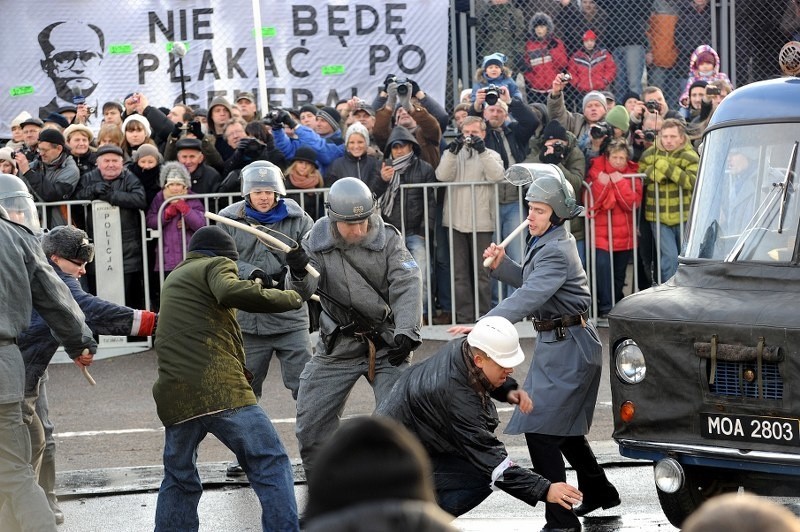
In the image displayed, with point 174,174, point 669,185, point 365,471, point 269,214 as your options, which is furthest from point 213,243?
point 669,185

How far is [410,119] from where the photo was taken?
1322 cm

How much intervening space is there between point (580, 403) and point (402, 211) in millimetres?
5204

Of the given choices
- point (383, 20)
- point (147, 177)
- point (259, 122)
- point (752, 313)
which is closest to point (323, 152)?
point (259, 122)

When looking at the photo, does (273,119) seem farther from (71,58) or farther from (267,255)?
(267,255)

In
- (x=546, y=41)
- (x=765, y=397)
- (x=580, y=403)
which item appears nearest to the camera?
(x=765, y=397)

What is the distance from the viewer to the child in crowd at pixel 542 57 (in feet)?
48.8

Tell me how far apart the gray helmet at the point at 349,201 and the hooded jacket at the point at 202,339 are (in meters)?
0.94

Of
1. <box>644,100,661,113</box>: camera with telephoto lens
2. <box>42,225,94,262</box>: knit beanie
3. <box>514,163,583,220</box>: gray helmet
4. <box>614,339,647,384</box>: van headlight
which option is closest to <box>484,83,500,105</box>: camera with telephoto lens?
<box>644,100,661,113</box>: camera with telephoto lens

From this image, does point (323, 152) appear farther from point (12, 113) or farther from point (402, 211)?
point (12, 113)

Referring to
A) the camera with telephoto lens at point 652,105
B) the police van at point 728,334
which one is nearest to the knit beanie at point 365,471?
the police van at point 728,334

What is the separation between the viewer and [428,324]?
12.8 m

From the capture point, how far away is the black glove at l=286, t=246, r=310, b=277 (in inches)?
296

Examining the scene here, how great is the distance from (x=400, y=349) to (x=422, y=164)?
5094 mm

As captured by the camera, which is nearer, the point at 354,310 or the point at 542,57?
the point at 354,310
